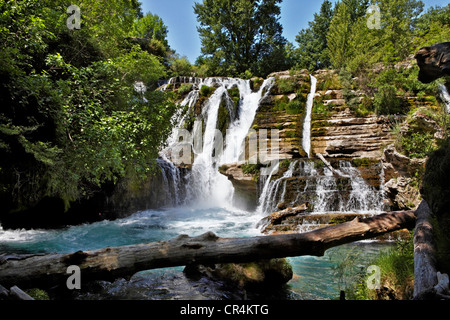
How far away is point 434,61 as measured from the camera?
3.37m

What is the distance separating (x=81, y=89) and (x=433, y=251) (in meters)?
8.50

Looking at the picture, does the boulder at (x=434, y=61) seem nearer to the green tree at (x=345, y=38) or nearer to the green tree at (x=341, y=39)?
the green tree at (x=345, y=38)

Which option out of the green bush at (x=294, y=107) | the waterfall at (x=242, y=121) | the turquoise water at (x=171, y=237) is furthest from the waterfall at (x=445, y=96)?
Answer: the turquoise water at (x=171, y=237)

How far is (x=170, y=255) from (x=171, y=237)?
6.11 m

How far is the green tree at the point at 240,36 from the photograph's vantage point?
30.5 m

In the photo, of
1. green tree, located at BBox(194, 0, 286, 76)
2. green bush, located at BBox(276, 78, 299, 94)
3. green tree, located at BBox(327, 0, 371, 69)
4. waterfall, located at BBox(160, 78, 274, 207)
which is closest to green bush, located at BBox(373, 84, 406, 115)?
green bush, located at BBox(276, 78, 299, 94)

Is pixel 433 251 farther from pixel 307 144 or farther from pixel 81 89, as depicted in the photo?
pixel 307 144

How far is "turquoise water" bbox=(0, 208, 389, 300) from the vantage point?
4.32 m

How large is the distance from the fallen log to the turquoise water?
2.03ft

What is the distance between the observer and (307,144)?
50.0 ft

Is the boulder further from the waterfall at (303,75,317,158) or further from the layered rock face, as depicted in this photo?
the waterfall at (303,75,317,158)

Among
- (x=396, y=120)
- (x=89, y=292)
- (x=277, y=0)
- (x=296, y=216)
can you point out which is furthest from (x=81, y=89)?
(x=277, y=0)

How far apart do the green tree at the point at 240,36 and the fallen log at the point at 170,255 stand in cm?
2876

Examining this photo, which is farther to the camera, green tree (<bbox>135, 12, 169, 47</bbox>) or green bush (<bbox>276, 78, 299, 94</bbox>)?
green tree (<bbox>135, 12, 169, 47</bbox>)
